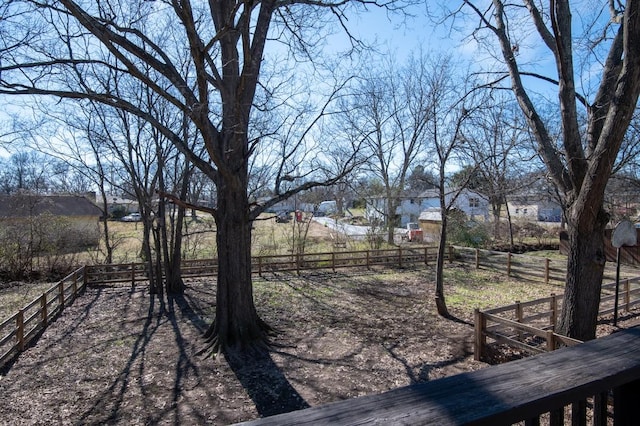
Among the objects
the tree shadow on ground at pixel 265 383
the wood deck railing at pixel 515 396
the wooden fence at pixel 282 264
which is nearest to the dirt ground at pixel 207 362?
the tree shadow on ground at pixel 265 383

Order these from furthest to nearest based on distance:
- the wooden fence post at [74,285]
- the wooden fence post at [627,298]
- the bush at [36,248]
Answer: the bush at [36,248], the wooden fence post at [74,285], the wooden fence post at [627,298]

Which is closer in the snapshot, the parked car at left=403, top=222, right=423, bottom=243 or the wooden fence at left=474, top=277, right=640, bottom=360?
the wooden fence at left=474, top=277, right=640, bottom=360

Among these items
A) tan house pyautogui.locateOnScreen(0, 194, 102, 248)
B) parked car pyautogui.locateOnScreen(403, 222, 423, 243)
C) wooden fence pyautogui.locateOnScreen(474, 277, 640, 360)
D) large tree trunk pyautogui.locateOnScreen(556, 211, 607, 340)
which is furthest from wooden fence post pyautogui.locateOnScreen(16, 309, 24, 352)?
parked car pyautogui.locateOnScreen(403, 222, 423, 243)

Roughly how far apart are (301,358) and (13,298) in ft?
34.3

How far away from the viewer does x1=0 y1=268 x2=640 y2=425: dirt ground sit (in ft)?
18.1

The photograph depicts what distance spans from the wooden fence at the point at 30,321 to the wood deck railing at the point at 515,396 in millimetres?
8530

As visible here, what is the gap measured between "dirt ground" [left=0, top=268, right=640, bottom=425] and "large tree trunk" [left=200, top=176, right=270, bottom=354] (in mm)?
506

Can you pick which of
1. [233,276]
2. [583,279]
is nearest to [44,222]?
[233,276]

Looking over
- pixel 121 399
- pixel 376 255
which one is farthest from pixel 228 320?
pixel 376 255

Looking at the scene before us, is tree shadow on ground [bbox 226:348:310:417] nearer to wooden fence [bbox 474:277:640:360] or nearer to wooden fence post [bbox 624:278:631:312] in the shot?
wooden fence [bbox 474:277:640:360]

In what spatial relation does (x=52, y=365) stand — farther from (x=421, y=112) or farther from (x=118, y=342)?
(x=421, y=112)

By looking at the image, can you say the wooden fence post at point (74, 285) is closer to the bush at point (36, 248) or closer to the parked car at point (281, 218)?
the bush at point (36, 248)

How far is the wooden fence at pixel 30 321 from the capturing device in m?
7.28

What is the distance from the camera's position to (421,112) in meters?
20.9
